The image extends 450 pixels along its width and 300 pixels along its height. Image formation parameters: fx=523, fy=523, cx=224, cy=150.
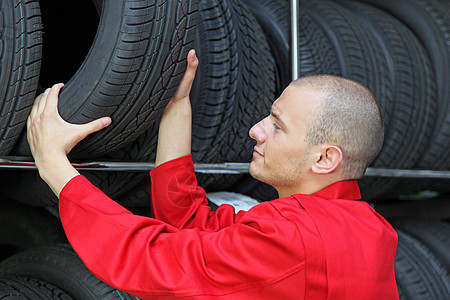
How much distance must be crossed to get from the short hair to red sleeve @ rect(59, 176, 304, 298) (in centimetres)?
21

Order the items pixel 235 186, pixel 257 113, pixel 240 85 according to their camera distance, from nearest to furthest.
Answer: pixel 240 85
pixel 257 113
pixel 235 186

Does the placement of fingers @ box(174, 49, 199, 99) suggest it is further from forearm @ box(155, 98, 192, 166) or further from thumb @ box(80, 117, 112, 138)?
thumb @ box(80, 117, 112, 138)

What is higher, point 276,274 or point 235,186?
point 276,274

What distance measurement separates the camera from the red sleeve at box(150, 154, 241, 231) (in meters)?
1.29

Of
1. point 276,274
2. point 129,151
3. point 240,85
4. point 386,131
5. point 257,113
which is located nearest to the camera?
point 276,274

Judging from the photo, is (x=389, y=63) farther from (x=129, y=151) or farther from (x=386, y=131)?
(x=129, y=151)

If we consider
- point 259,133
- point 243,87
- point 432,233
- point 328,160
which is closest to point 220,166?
point 243,87

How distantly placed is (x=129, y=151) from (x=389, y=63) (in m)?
1.08

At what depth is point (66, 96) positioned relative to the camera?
3.79ft

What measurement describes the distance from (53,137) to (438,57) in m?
1.54

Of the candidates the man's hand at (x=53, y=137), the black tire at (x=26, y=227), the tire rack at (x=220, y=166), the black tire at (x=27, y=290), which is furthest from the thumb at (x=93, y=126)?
the black tire at (x=26, y=227)

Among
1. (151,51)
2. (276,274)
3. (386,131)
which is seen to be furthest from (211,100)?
(386,131)

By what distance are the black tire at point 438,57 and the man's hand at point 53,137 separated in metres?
1.37

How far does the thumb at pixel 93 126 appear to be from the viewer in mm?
1152
